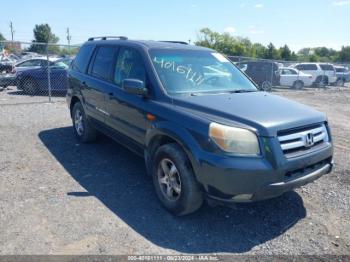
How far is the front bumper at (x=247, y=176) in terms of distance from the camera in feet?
10.2

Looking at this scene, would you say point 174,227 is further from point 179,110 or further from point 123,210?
point 179,110

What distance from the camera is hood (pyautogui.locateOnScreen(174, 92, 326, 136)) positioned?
10.8 ft

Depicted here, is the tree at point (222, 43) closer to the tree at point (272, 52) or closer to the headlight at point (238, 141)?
the tree at point (272, 52)

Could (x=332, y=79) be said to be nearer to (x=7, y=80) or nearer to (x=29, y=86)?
(x=29, y=86)

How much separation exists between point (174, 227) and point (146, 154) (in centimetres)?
104

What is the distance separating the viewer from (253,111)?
354 centimetres

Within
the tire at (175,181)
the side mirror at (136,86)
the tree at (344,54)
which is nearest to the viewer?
the tire at (175,181)

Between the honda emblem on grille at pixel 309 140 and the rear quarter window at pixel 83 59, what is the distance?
13.3 ft

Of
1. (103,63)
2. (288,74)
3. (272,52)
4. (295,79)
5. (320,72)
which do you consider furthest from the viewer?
(272,52)

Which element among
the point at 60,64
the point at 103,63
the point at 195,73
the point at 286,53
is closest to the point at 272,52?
the point at 286,53

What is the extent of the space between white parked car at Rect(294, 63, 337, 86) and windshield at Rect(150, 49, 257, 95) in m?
19.8

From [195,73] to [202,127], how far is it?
130 centimetres

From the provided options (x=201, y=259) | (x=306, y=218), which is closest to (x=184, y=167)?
(x=201, y=259)

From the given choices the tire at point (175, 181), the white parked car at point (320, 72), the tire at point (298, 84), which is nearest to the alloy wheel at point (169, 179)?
the tire at point (175, 181)
